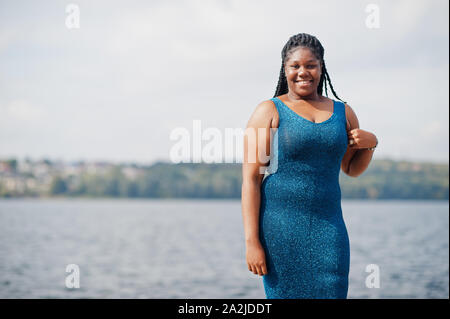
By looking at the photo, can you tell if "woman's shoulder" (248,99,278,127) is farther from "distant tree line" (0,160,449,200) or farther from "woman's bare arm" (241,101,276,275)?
"distant tree line" (0,160,449,200)

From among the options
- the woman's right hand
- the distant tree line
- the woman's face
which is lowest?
the distant tree line

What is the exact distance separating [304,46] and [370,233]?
65.4m

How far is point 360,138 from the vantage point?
3.03 metres

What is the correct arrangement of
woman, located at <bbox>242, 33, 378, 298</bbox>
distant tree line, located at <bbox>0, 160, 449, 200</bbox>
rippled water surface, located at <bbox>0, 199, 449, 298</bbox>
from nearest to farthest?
1. woman, located at <bbox>242, 33, 378, 298</bbox>
2. rippled water surface, located at <bbox>0, 199, 449, 298</bbox>
3. distant tree line, located at <bbox>0, 160, 449, 200</bbox>

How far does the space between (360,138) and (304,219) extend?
549 millimetres

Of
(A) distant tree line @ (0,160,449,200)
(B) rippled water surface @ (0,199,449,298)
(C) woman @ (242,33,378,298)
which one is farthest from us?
(A) distant tree line @ (0,160,449,200)

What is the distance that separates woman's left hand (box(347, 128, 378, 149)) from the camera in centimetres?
304

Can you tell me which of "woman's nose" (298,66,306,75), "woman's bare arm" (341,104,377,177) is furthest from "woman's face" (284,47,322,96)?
"woman's bare arm" (341,104,377,177)

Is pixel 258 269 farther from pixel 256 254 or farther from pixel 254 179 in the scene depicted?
pixel 254 179

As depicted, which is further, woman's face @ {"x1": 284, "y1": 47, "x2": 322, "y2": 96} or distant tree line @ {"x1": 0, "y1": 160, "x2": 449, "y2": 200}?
distant tree line @ {"x1": 0, "y1": 160, "x2": 449, "y2": 200}
